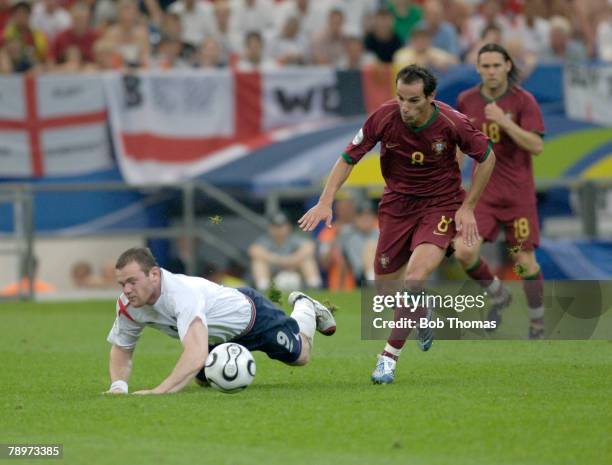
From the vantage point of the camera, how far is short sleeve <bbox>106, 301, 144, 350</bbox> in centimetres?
957

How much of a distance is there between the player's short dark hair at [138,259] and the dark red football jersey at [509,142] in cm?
464

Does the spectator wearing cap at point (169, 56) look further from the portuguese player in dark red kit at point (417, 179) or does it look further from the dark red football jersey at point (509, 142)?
the portuguese player in dark red kit at point (417, 179)

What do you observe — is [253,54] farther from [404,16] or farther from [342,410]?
[342,410]

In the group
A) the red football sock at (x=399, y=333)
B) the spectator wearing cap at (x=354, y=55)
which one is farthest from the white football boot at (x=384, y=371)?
the spectator wearing cap at (x=354, y=55)

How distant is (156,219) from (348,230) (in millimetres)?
2929

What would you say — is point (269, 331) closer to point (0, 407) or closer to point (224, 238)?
point (0, 407)

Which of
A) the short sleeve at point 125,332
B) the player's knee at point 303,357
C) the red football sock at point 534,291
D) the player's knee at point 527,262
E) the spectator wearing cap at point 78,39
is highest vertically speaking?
the spectator wearing cap at point 78,39

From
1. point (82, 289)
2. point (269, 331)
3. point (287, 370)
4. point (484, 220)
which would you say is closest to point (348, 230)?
point (82, 289)

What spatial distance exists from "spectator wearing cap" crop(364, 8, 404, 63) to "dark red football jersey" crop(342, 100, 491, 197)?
1235cm

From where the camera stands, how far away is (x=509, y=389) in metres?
9.68

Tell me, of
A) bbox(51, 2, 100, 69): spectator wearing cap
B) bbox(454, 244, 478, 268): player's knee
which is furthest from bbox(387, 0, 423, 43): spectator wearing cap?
bbox(454, 244, 478, 268): player's knee

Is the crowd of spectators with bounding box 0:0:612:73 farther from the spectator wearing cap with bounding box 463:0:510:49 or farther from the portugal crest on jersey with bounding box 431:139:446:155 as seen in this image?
the portugal crest on jersey with bounding box 431:139:446:155

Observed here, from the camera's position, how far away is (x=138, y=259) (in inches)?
361

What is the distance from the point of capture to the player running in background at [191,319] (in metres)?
9.14
